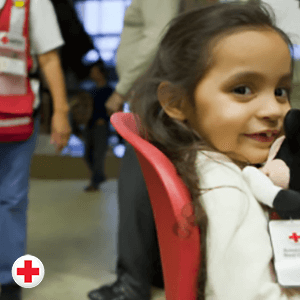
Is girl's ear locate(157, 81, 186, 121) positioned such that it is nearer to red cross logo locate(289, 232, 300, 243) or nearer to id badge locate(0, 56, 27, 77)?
red cross logo locate(289, 232, 300, 243)

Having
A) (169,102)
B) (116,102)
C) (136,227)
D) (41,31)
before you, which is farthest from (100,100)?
(169,102)

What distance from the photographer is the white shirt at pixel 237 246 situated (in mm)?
668

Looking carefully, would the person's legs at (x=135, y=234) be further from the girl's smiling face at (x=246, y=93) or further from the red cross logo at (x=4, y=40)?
the girl's smiling face at (x=246, y=93)

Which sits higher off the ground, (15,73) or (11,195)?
(15,73)

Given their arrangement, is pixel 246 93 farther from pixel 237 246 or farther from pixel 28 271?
pixel 28 271

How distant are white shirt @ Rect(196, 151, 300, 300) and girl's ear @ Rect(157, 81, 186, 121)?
0.20 metres

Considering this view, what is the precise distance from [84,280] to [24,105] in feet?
2.73

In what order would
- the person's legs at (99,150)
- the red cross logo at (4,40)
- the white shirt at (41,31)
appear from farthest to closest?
the person's legs at (99,150)
the white shirt at (41,31)
the red cross logo at (4,40)

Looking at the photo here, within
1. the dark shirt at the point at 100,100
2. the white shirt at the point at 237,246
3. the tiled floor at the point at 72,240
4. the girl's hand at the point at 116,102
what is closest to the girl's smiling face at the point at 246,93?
the white shirt at the point at 237,246

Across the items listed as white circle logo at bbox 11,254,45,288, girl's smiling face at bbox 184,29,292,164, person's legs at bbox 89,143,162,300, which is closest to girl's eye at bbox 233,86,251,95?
girl's smiling face at bbox 184,29,292,164

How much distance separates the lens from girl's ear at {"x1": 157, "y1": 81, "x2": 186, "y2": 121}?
0.87 metres

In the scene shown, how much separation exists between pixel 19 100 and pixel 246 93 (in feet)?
2.76

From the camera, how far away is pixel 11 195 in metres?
1.47

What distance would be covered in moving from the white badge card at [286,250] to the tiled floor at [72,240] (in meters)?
1.00
